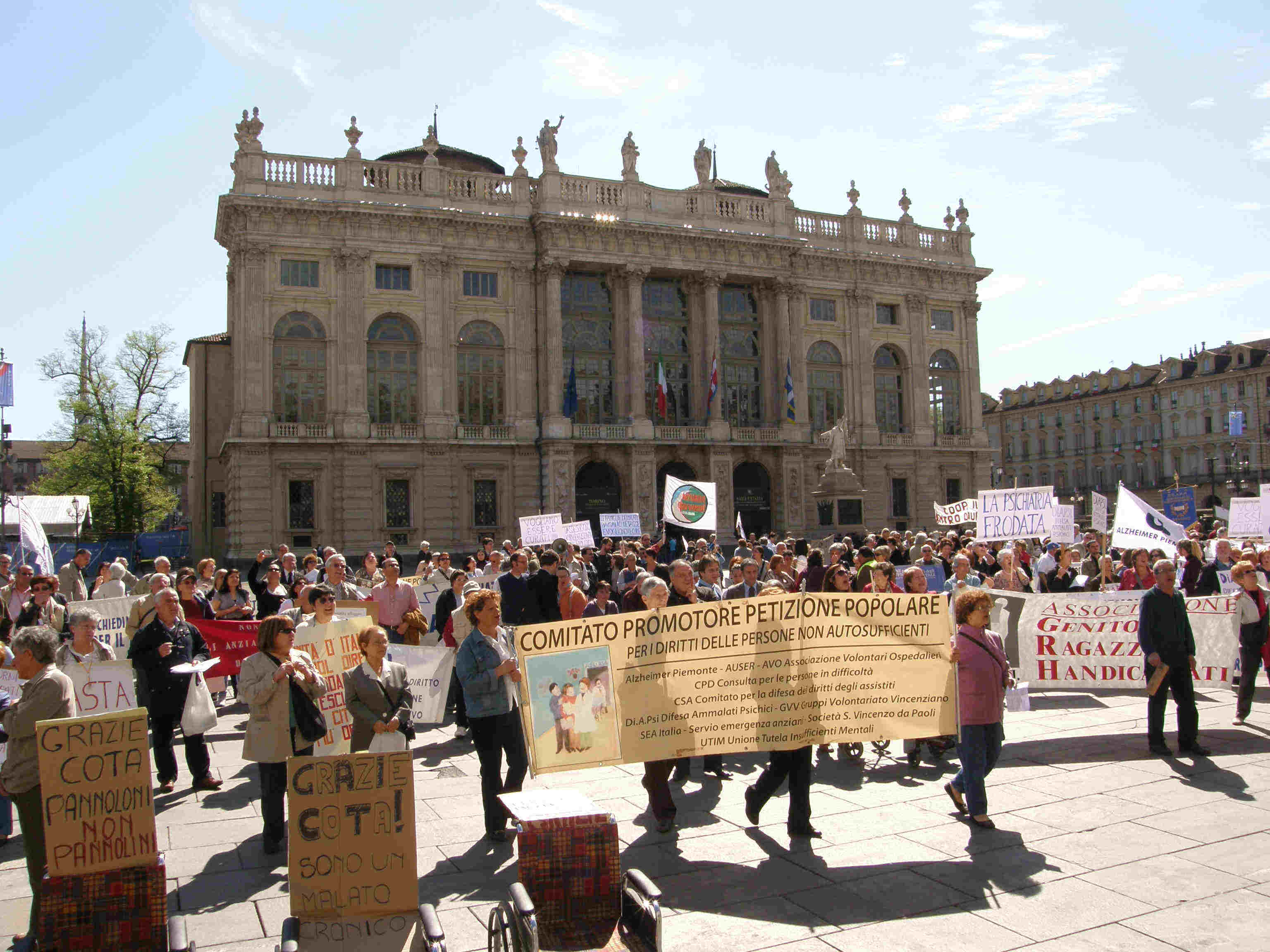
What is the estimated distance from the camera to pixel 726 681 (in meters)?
7.85

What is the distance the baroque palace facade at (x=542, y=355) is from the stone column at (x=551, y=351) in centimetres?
11

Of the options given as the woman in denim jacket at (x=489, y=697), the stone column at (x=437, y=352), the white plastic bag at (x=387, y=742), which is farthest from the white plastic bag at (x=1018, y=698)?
the stone column at (x=437, y=352)

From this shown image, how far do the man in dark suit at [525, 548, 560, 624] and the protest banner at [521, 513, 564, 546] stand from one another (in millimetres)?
8498

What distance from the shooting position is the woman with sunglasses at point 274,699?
Result: 7.88 m

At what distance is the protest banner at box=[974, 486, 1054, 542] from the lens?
19.1 m

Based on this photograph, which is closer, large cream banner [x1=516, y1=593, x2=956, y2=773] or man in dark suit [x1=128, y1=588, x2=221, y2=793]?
large cream banner [x1=516, y1=593, x2=956, y2=773]

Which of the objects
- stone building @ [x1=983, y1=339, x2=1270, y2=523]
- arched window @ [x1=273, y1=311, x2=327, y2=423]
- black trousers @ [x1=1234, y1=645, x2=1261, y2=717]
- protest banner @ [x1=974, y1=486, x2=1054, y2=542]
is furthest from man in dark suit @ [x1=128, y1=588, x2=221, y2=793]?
stone building @ [x1=983, y1=339, x2=1270, y2=523]

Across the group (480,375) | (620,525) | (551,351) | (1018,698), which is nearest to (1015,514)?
(1018,698)

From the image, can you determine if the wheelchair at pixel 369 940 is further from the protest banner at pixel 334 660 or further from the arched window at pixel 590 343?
the arched window at pixel 590 343

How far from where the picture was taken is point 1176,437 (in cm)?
8838

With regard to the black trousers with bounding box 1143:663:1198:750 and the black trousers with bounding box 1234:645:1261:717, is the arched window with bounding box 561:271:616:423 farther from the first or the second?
the black trousers with bounding box 1143:663:1198:750

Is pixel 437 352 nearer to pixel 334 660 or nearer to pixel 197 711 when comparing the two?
pixel 197 711

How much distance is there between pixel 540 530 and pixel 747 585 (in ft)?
32.5

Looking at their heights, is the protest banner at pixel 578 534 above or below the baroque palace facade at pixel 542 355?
below
